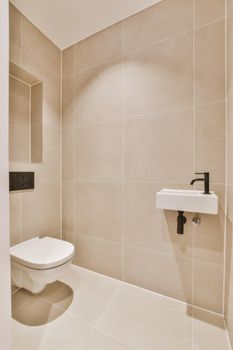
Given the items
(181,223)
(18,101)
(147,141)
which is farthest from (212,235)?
(18,101)

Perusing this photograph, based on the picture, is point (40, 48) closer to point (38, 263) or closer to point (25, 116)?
point (25, 116)

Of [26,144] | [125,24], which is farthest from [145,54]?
[26,144]

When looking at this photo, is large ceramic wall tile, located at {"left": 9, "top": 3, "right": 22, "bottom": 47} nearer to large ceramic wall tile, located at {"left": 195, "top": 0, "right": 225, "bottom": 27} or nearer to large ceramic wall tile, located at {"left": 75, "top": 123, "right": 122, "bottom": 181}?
large ceramic wall tile, located at {"left": 75, "top": 123, "right": 122, "bottom": 181}

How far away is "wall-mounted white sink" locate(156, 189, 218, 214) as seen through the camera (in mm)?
1045

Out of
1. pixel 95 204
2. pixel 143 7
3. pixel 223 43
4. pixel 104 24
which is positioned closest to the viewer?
pixel 223 43

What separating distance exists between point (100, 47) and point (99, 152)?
101 centimetres

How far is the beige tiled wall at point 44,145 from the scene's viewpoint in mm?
1488

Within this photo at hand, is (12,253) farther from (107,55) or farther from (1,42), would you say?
(107,55)

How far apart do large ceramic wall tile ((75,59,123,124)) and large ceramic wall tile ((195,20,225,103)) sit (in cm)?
64

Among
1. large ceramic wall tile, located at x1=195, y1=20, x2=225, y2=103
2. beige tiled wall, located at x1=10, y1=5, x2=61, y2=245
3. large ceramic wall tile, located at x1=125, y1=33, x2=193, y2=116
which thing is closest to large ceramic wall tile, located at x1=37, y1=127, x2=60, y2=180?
beige tiled wall, located at x1=10, y1=5, x2=61, y2=245

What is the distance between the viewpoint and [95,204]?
1.67m

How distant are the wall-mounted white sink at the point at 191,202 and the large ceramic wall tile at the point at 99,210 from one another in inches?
19.0

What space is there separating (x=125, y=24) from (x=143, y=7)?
7.2 inches

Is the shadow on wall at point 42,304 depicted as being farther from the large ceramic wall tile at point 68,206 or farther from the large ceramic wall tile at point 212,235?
the large ceramic wall tile at point 212,235
